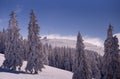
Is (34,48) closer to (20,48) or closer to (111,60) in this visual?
(20,48)

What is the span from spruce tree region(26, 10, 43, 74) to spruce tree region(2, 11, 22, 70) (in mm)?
2842

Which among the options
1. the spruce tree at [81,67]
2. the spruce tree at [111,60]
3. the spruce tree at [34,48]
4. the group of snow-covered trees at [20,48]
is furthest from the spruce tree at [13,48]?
the spruce tree at [111,60]

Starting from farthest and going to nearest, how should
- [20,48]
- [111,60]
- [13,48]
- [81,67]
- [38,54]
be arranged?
[38,54] → [20,48] → [13,48] → [81,67] → [111,60]

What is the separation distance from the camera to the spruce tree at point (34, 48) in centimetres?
5997

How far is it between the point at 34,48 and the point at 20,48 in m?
3.59

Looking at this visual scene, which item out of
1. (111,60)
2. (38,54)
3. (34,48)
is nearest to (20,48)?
(34,48)

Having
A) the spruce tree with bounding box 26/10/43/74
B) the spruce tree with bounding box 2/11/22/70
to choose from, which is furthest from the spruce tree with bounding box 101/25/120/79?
the spruce tree with bounding box 2/11/22/70

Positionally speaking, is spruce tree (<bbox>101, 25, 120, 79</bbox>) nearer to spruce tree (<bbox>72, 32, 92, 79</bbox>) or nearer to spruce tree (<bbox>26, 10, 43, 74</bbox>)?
spruce tree (<bbox>72, 32, 92, 79</bbox>)

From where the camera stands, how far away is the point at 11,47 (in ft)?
197

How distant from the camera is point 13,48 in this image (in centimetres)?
6009

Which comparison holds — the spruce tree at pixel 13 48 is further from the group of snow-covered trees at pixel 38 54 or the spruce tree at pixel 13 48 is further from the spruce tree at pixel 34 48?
the spruce tree at pixel 34 48

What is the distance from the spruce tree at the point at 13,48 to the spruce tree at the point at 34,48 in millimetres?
2842

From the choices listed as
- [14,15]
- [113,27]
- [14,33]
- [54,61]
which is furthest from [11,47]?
[54,61]

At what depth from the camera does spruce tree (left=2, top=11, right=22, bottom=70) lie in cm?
5919
